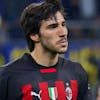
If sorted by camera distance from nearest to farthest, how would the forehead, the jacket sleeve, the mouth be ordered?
the mouth < the forehead < the jacket sleeve

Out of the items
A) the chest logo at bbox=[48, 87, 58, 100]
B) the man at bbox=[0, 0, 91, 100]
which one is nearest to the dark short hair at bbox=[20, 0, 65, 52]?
the man at bbox=[0, 0, 91, 100]

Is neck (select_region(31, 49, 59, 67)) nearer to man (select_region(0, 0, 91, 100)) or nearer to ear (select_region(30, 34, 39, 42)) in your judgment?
man (select_region(0, 0, 91, 100))

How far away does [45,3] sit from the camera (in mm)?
5852

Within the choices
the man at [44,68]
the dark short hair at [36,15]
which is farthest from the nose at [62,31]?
the dark short hair at [36,15]

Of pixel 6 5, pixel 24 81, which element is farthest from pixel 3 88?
pixel 6 5

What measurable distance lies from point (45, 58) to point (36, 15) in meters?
0.38

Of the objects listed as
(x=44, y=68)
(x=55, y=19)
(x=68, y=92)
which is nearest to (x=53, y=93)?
(x=68, y=92)

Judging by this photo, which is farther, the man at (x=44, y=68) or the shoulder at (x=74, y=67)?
the shoulder at (x=74, y=67)

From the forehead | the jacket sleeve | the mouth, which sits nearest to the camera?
the mouth

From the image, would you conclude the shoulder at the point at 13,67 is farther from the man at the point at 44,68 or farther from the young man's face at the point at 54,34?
the young man's face at the point at 54,34

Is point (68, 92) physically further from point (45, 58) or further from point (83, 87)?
point (45, 58)

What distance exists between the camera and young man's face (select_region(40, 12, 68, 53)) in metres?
5.61

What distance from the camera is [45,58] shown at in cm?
574

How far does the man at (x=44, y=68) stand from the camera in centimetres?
562
